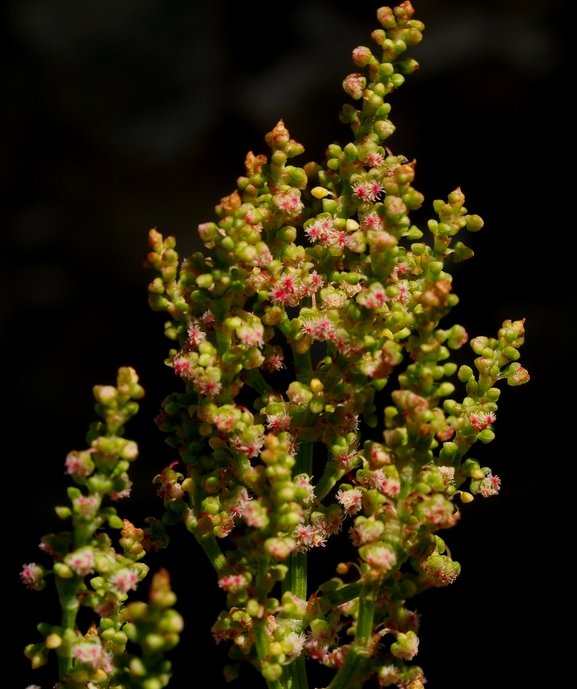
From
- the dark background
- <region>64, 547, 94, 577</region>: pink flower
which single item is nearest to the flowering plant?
<region>64, 547, 94, 577</region>: pink flower

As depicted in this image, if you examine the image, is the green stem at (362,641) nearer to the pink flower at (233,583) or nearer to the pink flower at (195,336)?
the pink flower at (233,583)

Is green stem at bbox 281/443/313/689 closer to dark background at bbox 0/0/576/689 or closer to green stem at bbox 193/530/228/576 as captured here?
green stem at bbox 193/530/228/576

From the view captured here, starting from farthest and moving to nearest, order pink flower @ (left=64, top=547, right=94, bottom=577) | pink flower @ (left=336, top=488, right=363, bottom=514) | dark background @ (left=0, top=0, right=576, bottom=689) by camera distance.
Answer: dark background @ (left=0, top=0, right=576, bottom=689) < pink flower @ (left=336, top=488, right=363, bottom=514) < pink flower @ (left=64, top=547, right=94, bottom=577)

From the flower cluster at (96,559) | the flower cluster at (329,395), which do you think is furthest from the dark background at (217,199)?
the flower cluster at (96,559)

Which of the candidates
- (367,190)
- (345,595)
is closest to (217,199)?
(367,190)

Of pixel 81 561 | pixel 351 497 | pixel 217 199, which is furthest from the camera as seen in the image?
pixel 217 199

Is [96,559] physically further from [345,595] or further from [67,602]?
[345,595]

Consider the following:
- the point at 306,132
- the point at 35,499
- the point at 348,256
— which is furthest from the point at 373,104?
the point at 35,499
